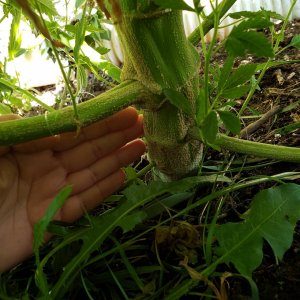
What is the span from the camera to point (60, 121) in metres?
0.59

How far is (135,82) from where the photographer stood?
0.68 metres

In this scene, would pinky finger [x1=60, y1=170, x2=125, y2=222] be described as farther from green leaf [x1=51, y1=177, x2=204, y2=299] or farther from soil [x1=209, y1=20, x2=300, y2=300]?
soil [x1=209, y1=20, x2=300, y2=300]

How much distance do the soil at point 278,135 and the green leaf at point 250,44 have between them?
35 centimetres

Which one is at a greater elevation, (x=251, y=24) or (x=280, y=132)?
(x=251, y=24)

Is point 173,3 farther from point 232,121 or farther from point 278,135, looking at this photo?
point 278,135

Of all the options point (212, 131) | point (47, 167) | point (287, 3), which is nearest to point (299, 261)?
point (212, 131)

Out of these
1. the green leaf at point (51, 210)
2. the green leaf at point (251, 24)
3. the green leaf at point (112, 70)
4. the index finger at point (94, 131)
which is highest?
the green leaf at point (251, 24)

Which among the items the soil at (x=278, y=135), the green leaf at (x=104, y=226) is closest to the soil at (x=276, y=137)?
the soil at (x=278, y=135)

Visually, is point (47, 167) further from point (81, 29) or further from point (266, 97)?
point (266, 97)

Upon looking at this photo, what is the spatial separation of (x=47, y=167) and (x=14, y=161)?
0.06m

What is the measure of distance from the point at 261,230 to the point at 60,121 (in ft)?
1.12

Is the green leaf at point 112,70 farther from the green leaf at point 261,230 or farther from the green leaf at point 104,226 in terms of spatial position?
the green leaf at point 261,230

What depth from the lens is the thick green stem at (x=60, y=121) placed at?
0.58 m

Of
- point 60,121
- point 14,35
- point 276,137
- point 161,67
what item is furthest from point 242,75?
point 14,35
